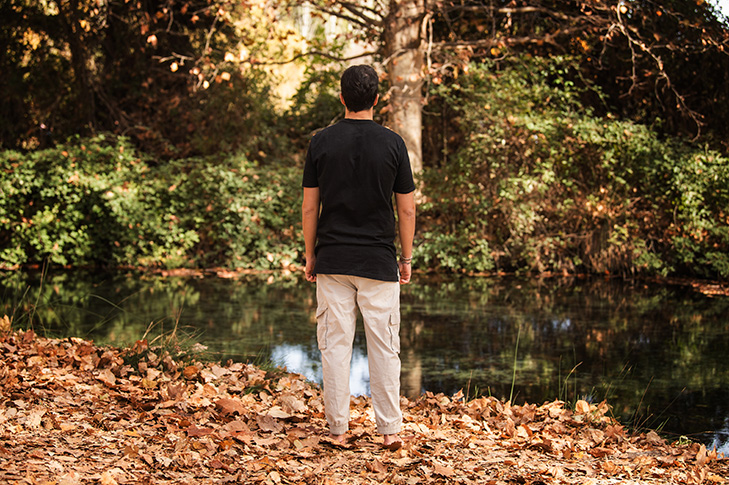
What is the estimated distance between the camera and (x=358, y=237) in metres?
3.75

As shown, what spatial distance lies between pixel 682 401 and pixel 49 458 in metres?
4.49

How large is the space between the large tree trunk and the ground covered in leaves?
26.7 ft

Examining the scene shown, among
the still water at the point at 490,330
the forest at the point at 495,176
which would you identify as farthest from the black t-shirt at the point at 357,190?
the forest at the point at 495,176

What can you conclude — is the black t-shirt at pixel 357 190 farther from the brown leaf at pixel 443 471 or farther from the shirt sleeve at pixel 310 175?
the brown leaf at pixel 443 471

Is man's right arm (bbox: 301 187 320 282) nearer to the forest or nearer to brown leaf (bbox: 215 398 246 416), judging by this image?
brown leaf (bbox: 215 398 246 416)

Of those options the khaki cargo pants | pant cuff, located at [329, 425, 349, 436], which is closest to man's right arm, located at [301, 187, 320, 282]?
the khaki cargo pants

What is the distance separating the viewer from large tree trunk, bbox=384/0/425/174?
12594mm

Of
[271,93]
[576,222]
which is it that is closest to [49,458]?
[576,222]

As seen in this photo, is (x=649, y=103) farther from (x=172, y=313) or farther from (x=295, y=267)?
(x=172, y=313)

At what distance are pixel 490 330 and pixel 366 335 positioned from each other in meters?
4.40

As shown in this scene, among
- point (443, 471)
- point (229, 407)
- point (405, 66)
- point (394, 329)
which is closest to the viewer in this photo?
point (443, 471)

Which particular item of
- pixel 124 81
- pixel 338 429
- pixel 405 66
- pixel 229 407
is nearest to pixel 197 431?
pixel 229 407

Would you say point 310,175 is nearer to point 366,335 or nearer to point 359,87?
point 359,87

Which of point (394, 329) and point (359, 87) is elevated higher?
point (359, 87)
